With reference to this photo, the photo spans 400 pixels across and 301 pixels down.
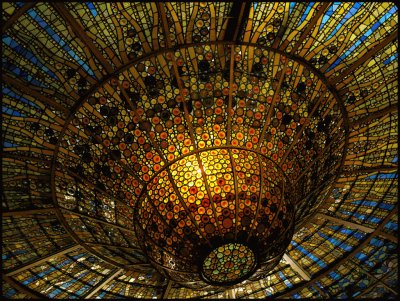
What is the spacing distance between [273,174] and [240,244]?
52.9 inches

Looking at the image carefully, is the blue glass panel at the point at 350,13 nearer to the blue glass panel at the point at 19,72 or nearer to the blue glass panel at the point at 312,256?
the blue glass panel at the point at 19,72

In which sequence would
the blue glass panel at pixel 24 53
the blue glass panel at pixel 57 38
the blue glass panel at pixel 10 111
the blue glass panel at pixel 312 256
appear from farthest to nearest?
the blue glass panel at pixel 312 256
the blue glass panel at pixel 10 111
the blue glass panel at pixel 24 53
the blue glass panel at pixel 57 38

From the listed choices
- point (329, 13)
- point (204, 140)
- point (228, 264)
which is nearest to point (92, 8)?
point (204, 140)

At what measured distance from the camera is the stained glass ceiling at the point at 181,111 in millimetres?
8523

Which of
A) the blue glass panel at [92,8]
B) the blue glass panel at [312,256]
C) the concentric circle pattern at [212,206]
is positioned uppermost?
the blue glass panel at [92,8]

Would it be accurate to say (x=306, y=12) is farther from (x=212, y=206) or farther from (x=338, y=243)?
(x=338, y=243)

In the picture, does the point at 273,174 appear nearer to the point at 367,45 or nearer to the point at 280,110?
the point at 280,110

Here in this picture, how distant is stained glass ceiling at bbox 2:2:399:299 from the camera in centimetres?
852

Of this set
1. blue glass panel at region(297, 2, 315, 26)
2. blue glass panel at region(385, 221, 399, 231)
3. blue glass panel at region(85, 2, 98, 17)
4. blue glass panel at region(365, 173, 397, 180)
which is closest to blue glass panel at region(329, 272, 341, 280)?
blue glass panel at region(385, 221, 399, 231)

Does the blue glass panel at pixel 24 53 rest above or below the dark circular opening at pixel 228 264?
above

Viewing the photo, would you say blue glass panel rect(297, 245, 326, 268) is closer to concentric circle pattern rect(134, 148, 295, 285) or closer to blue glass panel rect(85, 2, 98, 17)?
concentric circle pattern rect(134, 148, 295, 285)

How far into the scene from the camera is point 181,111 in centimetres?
923

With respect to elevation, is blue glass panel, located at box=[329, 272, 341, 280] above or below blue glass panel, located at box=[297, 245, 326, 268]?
below

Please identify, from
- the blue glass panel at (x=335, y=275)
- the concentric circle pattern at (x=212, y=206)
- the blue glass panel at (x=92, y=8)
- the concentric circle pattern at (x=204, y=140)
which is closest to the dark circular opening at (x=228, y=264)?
the concentric circle pattern at (x=212, y=206)
